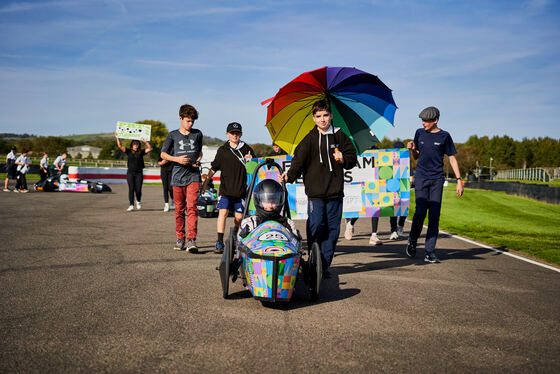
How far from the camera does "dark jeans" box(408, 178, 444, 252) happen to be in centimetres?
744

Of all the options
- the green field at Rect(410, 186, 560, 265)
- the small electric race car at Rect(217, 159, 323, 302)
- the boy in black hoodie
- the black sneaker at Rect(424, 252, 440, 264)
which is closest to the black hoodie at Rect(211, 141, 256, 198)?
the boy in black hoodie

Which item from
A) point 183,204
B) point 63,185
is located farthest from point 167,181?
point 63,185

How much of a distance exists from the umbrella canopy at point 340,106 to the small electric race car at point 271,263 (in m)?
2.15

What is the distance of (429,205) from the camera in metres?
7.61

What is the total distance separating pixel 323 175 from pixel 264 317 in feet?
6.76

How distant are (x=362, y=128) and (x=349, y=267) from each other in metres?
2.11

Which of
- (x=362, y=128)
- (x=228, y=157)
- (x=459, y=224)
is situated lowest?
(x=459, y=224)

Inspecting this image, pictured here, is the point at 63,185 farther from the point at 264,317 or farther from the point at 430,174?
the point at 264,317

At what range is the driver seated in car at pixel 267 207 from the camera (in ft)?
17.1

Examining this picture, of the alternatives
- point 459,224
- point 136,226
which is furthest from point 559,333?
point 459,224

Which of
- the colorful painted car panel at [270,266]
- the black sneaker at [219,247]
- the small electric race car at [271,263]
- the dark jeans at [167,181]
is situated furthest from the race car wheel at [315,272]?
the dark jeans at [167,181]

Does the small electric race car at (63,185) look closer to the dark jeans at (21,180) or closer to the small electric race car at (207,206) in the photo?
the dark jeans at (21,180)

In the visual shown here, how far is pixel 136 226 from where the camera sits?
10.8m

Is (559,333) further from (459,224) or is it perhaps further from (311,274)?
(459,224)
